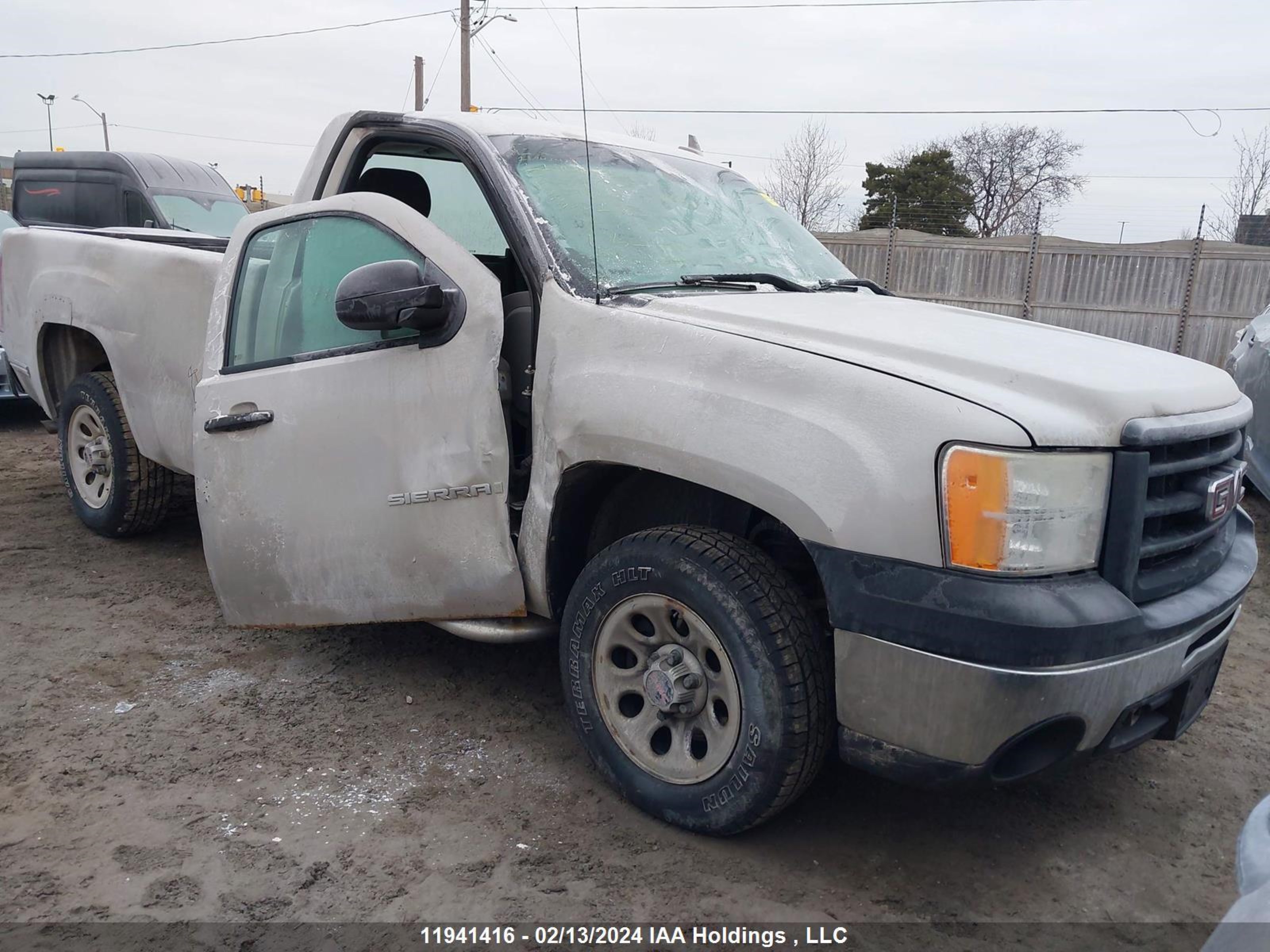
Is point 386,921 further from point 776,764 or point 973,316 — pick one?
point 973,316

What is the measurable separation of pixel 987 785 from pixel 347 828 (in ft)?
5.69

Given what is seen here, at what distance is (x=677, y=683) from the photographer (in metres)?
2.69

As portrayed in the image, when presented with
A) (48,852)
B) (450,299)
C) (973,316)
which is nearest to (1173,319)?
(973,316)

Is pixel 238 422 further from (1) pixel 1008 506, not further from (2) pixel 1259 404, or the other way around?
(2) pixel 1259 404

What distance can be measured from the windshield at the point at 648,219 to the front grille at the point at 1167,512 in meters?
1.39

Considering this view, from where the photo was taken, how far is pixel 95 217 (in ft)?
41.0

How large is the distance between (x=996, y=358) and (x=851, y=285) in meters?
1.32

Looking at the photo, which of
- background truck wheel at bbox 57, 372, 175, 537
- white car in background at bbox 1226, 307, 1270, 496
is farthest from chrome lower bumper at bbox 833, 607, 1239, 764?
white car in background at bbox 1226, 307, 1270, 496

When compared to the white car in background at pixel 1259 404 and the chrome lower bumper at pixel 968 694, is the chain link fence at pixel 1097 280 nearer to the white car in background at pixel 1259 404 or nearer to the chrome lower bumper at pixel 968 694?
the white car in background at pixel 1259 404

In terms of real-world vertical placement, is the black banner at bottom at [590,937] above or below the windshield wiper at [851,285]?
below

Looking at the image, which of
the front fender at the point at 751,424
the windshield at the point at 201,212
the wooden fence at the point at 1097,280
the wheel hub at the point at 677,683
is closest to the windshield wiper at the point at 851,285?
the front fender at the point at 751,424

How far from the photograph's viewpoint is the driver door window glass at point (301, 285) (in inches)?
131

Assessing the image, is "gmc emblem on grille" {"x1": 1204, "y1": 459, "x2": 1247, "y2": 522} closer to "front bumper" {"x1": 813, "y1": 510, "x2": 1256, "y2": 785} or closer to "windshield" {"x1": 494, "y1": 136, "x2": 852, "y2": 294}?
"front bumper" {"x1": 813, "y1": 510, "x2": 1256, "y2": 785}

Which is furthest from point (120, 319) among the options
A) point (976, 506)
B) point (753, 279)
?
point (976, 506)
